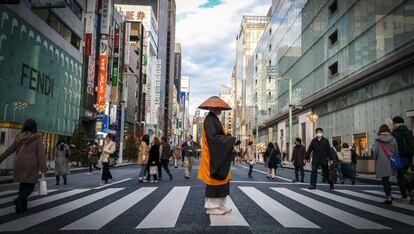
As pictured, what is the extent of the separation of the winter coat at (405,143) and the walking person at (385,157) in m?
0.33

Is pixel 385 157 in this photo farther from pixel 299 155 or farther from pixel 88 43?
pixel 88 43

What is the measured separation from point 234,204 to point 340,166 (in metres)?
9.16

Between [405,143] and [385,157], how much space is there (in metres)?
0.69

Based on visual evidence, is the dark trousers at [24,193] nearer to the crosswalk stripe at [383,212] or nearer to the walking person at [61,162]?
the crosswalk stripe at [383,212]

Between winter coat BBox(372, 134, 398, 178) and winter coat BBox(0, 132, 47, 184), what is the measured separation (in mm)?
6490

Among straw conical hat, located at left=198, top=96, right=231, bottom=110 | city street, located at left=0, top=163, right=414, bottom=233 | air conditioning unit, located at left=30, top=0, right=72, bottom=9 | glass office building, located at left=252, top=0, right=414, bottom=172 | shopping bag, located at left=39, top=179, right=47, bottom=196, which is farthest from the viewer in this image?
glass office building, located at left=252, top=0, right=414, bottom=172

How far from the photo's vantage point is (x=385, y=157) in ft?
25.8

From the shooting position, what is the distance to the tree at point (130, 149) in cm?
3803

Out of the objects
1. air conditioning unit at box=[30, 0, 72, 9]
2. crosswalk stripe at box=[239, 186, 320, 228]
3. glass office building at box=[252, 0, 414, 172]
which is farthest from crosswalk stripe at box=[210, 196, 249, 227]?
air conditioning unit at box=[30, 0, 72, 9]

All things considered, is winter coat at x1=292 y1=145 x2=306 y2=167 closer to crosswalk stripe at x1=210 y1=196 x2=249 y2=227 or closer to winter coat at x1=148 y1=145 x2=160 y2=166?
winter coat at x1=148 y1=145 x2=160 y2=166

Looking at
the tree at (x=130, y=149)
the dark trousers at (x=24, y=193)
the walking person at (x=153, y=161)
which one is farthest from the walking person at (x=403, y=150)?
the tree at (x=130, y=149)

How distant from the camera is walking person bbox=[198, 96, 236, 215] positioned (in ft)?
18.1

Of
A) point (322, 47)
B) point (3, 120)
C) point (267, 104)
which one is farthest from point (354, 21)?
point (267, 104)

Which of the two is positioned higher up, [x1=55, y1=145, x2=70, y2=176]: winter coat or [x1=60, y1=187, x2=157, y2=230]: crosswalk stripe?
[x1=55, y1=145, x2=70, y2=176]: winter coat
